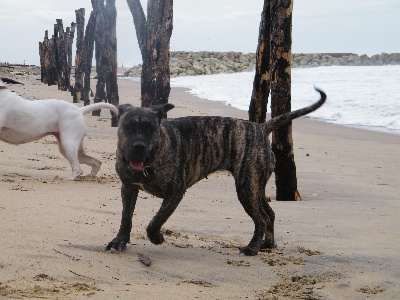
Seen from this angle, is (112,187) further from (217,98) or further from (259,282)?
(217,98)

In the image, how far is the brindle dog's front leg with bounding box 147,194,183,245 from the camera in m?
5.49

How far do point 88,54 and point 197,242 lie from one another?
788 inches

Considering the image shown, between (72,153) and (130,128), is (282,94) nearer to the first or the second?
(72,153)

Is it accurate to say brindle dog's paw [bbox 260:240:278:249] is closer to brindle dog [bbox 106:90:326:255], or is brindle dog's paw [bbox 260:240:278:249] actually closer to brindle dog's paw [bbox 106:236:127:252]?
brindle dog [bbox 106:90:326:255]

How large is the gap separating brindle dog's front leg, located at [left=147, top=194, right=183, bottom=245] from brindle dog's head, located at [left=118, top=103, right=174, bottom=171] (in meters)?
0.41

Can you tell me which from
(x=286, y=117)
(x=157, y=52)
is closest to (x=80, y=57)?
(x=157, y=52)

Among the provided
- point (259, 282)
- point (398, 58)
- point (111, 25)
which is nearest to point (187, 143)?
point (259, 282)

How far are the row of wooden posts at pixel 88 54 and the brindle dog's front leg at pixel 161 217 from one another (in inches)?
415

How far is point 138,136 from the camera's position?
515 centimetres

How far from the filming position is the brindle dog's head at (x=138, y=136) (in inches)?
201

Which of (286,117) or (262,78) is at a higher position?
(262,78)

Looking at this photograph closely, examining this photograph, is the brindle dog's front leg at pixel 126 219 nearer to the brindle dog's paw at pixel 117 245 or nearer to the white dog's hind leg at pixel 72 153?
the brindle dog's paw at pixel 117 245

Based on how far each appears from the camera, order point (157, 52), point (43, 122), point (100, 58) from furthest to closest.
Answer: point (100, 58) → point (157, 52) → point (43, 122)

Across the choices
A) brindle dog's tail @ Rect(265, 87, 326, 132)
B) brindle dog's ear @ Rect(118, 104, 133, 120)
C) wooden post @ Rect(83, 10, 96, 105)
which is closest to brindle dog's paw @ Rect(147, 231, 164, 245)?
brindle dog's ear @ Rect(118, 104, 133, 120)
